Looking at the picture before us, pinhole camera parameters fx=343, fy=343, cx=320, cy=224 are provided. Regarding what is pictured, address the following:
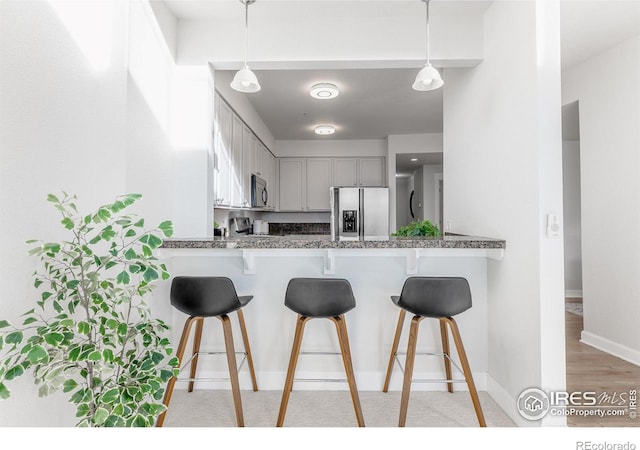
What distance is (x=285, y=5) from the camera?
2297 millimetres

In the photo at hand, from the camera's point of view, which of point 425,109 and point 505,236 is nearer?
point 505,236

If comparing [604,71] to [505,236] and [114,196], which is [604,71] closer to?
[505,236]

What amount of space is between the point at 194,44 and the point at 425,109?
3122mm

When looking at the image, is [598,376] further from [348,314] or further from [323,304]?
[323,304]

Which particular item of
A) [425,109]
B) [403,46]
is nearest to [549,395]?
[403,46]

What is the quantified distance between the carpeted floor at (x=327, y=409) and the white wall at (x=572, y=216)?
3951 mm

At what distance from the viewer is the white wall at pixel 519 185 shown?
1.79m

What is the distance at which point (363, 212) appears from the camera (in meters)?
4.89

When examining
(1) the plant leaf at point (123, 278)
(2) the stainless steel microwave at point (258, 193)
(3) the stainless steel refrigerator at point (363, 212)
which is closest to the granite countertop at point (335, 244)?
(1) the plant leaf at point (123, 278)

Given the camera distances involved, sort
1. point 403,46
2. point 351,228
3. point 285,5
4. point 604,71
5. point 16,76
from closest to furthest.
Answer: point 16,76 → point 285,5 → point 403,46 → point 604,71 → point 351,228

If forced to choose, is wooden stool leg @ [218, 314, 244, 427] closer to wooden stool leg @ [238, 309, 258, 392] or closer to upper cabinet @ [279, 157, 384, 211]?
wooden stool leg @ [238, 309, 258, 392]

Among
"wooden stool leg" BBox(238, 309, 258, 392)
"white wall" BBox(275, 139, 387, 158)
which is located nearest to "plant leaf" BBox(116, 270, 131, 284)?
"wooden stool leg" BBox(238, 309, 258, 392)

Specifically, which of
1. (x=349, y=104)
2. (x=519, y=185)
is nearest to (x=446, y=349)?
(x=519, y=185)

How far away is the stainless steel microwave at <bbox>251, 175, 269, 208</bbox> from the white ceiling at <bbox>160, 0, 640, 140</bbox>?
95 centimetres
